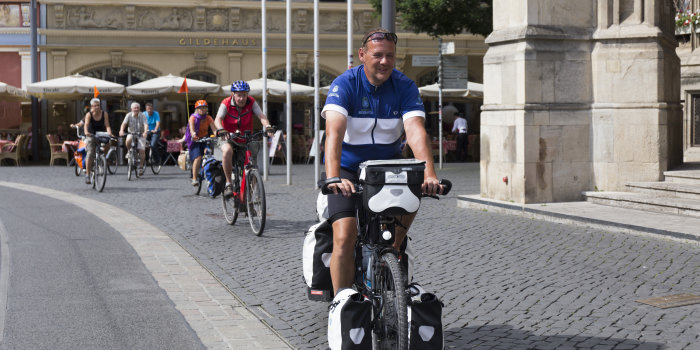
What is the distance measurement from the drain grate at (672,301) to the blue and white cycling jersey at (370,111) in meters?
2.35

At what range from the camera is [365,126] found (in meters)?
5.08

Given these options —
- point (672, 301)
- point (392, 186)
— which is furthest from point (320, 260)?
point (672, 301)

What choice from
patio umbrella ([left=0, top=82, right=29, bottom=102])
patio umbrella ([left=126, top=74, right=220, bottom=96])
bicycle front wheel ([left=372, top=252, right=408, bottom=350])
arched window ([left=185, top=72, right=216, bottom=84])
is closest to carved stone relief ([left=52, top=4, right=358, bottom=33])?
arched window ([left=185, top=72, right=216, bottom=84])

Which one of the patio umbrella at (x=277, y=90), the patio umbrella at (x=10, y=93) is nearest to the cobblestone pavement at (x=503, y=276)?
the patio umbrella at (x=277, y=90)

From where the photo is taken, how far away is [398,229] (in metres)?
5.01

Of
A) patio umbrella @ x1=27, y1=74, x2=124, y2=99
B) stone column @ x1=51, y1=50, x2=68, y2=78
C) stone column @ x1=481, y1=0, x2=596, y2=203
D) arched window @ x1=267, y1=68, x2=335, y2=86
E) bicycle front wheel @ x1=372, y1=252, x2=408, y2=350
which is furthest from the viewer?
arched window @ x1=267, y1=68, x2=335, y2=86

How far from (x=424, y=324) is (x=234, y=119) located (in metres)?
7.45

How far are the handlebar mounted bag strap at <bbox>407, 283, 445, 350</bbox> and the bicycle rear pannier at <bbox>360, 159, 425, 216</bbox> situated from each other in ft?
1.24

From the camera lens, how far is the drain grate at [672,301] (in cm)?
635

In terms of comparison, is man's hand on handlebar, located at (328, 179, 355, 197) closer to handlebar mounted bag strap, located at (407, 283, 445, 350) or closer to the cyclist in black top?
handlebar mounted bag strap, located at (407, 283, 445, 350)

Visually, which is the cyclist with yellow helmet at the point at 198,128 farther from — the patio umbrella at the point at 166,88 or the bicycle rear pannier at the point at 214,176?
the patio umbrella at the point at 166,88

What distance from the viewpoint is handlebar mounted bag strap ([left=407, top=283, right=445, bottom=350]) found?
14.5ft

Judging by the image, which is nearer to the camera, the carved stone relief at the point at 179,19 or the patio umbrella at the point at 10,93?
the patio umbrella at the point at 10,93

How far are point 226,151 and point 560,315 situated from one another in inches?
240
